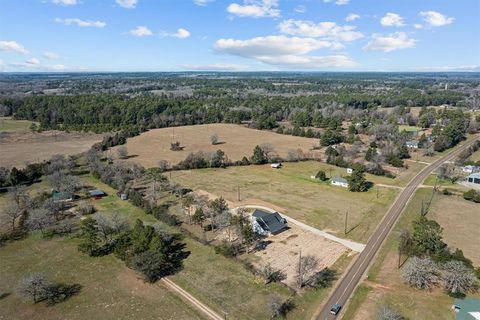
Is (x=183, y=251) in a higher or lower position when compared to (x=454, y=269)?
lower

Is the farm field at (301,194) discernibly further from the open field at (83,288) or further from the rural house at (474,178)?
the open field at (83,288)

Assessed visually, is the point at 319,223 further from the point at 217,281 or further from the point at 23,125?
the point at 23,125

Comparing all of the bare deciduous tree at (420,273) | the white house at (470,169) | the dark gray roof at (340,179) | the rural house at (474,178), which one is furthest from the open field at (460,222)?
the white house at (470,169)

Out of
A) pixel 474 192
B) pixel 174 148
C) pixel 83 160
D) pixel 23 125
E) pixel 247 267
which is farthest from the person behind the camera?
pixel 23 125

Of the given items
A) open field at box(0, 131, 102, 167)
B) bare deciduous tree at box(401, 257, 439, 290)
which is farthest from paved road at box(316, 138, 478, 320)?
open field at box(0, 131, 102, 167)

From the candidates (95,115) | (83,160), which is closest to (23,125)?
(95,115)

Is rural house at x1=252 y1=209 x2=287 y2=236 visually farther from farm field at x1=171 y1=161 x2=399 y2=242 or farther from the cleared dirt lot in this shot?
farm field at x1=171 y1=161 x2=399 y2=242

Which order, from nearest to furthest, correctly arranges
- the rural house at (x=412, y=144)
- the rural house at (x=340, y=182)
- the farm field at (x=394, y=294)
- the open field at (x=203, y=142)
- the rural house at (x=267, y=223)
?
the farm field at (x=394, y=294) < the rural house at (x=267, y=223) < the rural house at (x=340, y=182) < the open field at (x=203, y=142) < the rural house at (x=412, y=144)
